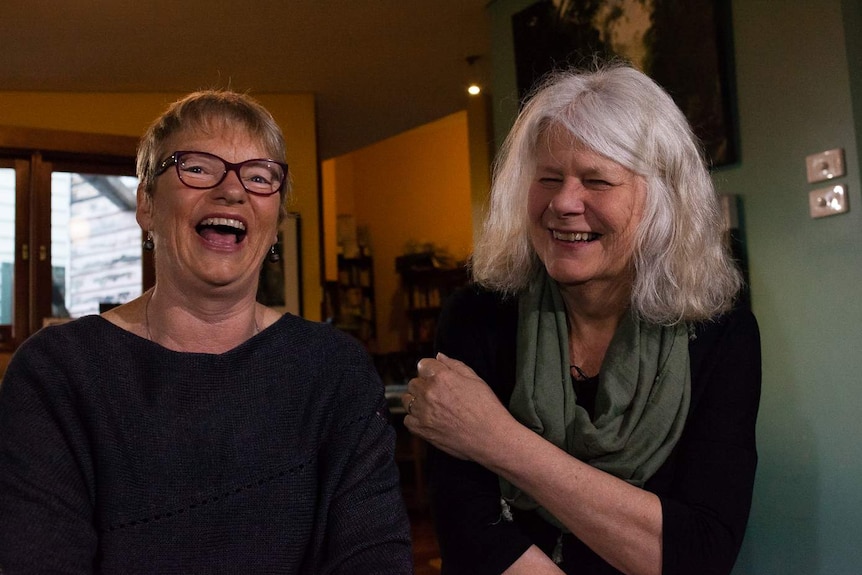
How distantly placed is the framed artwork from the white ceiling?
608 mm

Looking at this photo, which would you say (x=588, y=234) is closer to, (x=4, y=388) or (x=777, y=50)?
(x=4, y=388)

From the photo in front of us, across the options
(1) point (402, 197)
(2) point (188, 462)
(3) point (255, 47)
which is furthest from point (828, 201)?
(1) point (402, 197)

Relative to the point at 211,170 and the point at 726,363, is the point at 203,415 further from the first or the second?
the point at 726,363

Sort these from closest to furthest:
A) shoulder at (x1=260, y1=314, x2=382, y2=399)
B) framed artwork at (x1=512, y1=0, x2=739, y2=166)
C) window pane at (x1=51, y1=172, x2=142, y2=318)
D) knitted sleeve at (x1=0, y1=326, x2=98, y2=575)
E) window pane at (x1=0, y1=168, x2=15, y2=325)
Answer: knitted sleeve at (x1=0, y1=326, x2=98, y2=575), shoulder at (x1=260, y1=314, x2=382, y2=399), framed artwork at (x1=512, y1=0, x2=739, y2=166), window pane at (x1=0, y1=168, x2=15, y2=325), window pane at (x1=51, y1=172, x2=142, y2=318)

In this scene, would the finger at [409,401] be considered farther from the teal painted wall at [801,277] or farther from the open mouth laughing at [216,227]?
the teal painted wall at [801,277]

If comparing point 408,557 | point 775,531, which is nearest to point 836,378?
point 775,531

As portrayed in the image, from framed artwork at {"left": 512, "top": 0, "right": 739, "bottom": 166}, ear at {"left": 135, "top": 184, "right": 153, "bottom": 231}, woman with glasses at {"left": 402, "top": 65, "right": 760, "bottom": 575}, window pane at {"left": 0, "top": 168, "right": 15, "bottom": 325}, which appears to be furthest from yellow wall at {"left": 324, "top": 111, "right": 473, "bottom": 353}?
ear at {"left": 135, "top": 184, "right": 153, "bottom": 231}

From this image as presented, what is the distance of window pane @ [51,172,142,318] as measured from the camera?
5.27 m

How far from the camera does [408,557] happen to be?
1201 millimetres

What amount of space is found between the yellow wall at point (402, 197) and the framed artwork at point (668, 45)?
4.92 metres

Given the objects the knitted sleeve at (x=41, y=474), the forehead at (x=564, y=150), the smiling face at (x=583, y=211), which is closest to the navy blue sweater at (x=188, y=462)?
the knitted sleeve at (x=41, y=474)

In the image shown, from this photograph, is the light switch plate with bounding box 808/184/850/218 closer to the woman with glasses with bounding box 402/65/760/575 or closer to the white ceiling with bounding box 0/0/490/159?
the woman with glasses with bounding box 402/65/760/575

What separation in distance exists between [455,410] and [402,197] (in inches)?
323

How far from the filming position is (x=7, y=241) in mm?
5109
